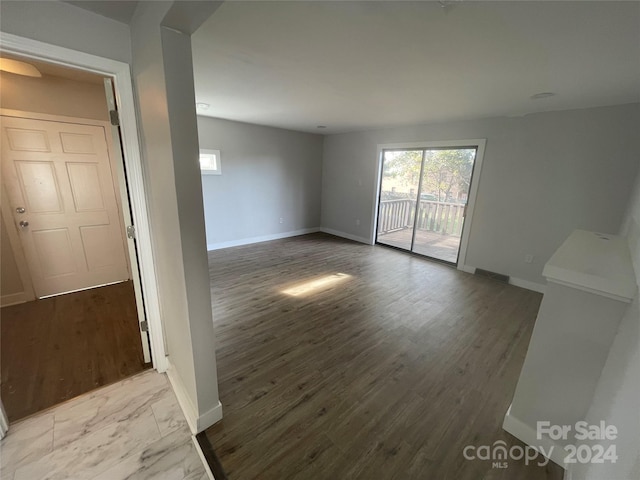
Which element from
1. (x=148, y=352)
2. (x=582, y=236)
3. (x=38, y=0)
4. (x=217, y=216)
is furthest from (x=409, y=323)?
(x=217, y=216)

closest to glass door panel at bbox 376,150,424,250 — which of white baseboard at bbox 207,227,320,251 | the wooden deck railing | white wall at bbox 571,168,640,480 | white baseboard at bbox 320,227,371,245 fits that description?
the wooden deck railing

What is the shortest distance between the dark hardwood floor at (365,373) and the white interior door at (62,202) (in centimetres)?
146

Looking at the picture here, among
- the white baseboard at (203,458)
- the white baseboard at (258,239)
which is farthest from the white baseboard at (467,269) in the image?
the white baseboard at (203,458)

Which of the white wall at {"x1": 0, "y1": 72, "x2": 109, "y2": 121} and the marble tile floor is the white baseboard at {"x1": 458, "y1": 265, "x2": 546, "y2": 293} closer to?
the marble tile floor

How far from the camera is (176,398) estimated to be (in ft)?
5.60

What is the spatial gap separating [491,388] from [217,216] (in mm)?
4588

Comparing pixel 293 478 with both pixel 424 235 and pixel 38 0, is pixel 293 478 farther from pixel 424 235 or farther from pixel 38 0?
pixel 424 235

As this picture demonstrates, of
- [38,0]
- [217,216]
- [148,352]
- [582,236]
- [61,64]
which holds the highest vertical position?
[38,0]

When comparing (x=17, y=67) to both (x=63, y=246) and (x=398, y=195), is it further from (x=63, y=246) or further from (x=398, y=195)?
(x=398, y=195)

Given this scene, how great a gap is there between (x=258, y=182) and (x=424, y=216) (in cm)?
349

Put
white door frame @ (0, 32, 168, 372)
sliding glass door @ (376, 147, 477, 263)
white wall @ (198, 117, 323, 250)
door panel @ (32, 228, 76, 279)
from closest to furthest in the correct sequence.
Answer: white door frame @ (0, 32, 168, 372) < door panel @ (32, 228, 76, 279) < sliding glass door @ (376, 147, 477, 263) < white wall @ (198, 117, 323, 250)

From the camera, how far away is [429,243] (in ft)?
17.3

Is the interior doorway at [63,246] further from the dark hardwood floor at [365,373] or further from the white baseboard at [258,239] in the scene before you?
the white baseboard at [258,239]

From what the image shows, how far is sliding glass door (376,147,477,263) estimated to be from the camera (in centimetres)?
421
